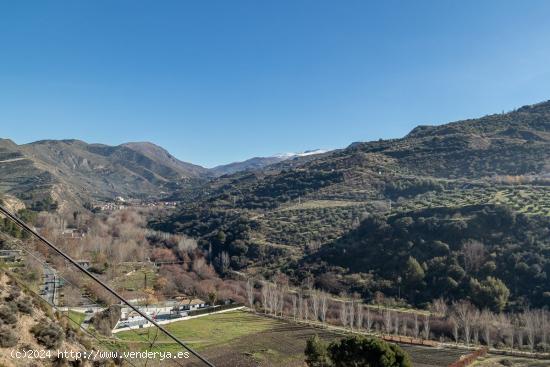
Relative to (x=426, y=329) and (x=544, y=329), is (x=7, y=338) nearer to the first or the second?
(x=426, y=329)

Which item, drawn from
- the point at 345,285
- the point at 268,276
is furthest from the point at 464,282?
the point at 268,276

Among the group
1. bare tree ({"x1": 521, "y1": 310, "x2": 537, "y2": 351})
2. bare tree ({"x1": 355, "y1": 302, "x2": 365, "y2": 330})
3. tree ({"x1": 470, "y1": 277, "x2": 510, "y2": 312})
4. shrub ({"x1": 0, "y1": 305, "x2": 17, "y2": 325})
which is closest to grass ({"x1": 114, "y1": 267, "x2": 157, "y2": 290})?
bare tree ({"x1": 355, "y1": 302, "x2": 365, "y2": 330})

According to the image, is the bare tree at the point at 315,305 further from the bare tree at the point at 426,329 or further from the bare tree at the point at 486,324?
the bare tree at the point at 486,324

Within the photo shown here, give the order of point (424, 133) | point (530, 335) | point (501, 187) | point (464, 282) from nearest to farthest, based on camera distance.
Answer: point (530, 335)
point (464, 282)
point (501, 187)
point (424, 133)

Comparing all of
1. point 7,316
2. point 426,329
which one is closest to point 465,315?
point 426,329

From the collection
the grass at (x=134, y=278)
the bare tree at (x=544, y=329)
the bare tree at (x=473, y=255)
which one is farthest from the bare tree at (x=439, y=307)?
the grass at (x=134, y=278)

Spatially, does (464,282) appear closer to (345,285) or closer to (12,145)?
(345,285)
